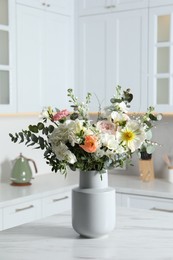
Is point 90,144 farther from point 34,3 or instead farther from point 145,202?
point 34,3

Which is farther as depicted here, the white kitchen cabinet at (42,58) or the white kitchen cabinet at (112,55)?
the white kitchen cabinet at (112,55)

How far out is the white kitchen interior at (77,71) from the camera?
338 cm

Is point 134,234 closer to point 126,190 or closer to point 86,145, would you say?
point 86,145

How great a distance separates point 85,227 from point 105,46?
2297 mm

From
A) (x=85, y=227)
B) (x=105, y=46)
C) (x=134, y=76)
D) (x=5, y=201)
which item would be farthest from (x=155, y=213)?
(x=105, y=46)

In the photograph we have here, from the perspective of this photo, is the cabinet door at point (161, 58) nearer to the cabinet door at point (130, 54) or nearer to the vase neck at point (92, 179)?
the cabinet door at point (130, 54)

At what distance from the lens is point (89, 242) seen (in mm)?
1851

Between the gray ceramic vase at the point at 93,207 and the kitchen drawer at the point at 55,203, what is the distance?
58.4 inches

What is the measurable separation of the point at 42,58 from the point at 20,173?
0.95 meters

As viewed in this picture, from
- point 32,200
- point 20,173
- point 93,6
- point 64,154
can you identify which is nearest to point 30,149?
point 20,173

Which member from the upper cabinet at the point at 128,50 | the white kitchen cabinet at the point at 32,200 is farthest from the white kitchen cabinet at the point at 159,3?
the white kitchen cabinet at the point at 32,200

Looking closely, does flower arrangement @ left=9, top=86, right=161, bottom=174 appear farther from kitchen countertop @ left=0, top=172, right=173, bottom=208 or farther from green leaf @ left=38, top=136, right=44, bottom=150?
kitchen countertop @ left=0, top=172, right=173, bottom=208

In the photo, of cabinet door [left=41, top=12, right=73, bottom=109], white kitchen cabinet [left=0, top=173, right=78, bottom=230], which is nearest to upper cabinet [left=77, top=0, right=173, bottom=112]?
cabinet door [left=41, top=12, right=73, bottom=109]

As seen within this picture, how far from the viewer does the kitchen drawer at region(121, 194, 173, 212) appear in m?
3.32
